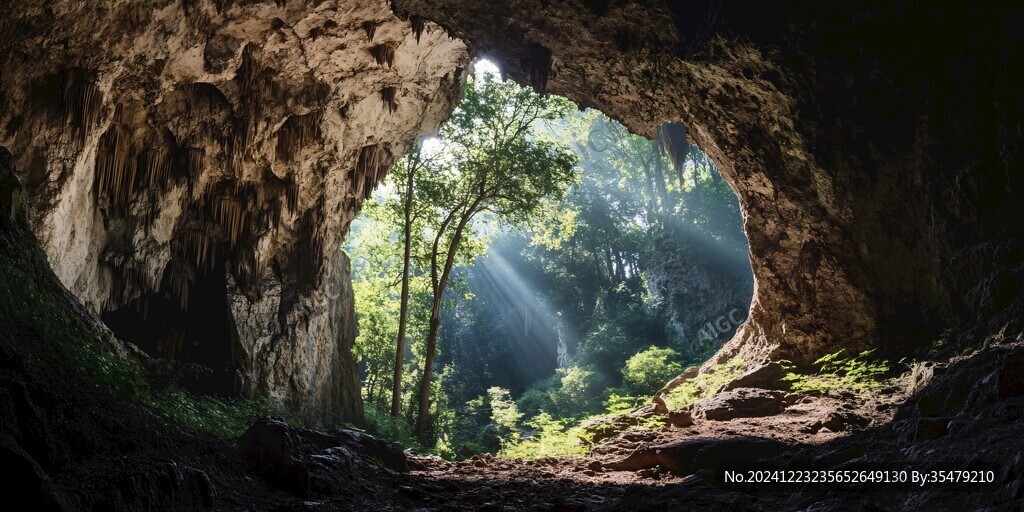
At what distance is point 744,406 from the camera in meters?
8.41

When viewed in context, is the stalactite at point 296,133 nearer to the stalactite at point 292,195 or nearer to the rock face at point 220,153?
the rock face at point 220,153

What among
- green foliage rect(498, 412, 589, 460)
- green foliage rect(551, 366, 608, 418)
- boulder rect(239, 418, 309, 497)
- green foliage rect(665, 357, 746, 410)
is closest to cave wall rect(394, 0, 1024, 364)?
green foliage rect(665, 357, 746, 410)

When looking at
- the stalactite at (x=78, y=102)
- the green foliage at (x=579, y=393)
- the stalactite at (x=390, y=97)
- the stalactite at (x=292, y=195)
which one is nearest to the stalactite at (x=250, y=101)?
the stalactite at (x=292, y=195)

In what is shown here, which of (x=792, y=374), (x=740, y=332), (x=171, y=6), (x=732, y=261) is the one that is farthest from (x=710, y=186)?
(x=171, y=6)

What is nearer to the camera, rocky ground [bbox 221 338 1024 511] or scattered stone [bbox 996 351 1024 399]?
rocky ground [bbox 221 338 1024 511]

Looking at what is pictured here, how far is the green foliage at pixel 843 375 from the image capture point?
25.6 feet

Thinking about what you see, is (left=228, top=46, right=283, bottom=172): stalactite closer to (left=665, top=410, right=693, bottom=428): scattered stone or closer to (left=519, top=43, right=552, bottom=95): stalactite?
(left=519, top=43, right=552, bottom=95): stalactite

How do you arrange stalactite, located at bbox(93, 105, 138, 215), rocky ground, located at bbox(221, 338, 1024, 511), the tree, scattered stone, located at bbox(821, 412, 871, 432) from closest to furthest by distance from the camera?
rocky ground, located at bbox(221, 338, 1024, 511), scattered stone, located at bbox(821, 412, 871, 432), stalactite, located at bbox(93, 105, 138, 215), the tree

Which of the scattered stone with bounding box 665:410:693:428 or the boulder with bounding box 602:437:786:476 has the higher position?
the scattered stone with bounding box 665:410:693:428

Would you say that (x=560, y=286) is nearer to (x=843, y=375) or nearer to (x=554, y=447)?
(x=554, y=447)

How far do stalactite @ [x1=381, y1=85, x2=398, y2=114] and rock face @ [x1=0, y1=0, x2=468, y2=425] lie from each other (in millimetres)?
54

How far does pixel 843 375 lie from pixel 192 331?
1217 centimetres

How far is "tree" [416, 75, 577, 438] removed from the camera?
17.2 metres

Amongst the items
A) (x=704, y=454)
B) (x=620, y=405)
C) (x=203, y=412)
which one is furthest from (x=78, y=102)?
(x=620, y=405)
